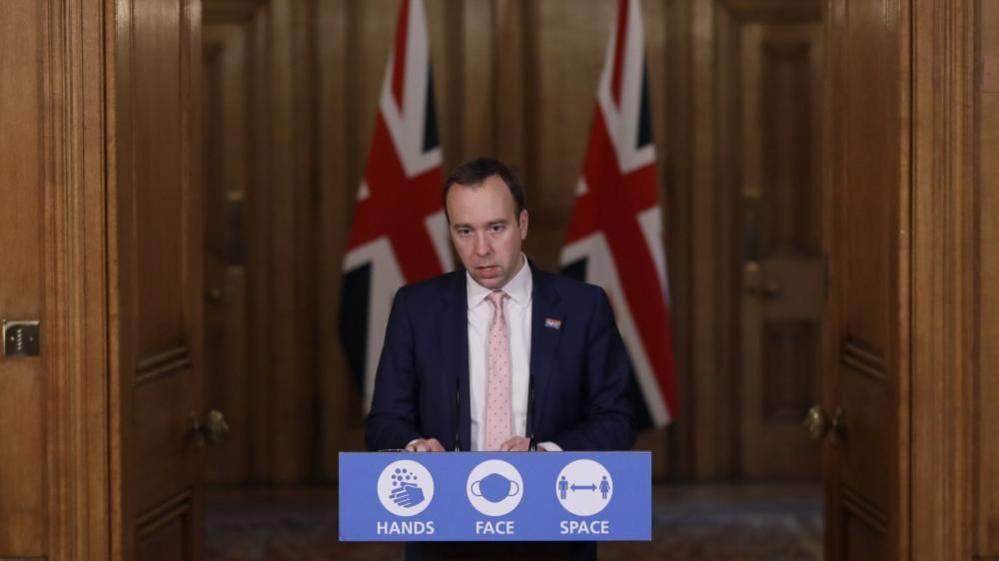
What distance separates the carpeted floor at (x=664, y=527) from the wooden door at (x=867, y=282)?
188 centimetres

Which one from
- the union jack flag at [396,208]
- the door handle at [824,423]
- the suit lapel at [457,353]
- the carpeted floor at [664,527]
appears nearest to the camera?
the suit lapel at [457,353]

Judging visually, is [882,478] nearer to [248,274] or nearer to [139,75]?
[139,75]

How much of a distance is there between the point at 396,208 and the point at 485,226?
3037 mm

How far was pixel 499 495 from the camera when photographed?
2277mm

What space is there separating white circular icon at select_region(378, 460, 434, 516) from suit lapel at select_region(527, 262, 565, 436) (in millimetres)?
576

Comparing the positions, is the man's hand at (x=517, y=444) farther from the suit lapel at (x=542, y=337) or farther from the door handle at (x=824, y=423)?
the door handle at (x=824, y=423)

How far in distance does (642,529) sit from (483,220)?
706mm

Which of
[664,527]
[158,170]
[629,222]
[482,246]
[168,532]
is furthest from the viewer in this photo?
[629,222]

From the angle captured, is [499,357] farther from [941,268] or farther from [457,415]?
[941,268]

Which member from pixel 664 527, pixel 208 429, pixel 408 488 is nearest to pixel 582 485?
pixel 408 488

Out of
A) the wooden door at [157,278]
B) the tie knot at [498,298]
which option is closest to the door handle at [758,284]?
the wooden door at [157,278]

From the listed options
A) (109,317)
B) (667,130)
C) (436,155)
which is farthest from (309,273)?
(109,317)

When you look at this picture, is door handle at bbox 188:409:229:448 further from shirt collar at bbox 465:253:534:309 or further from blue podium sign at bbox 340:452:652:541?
blue podium sign at bbox 340:452:652:541

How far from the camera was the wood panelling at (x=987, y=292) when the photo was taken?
2873 mm
